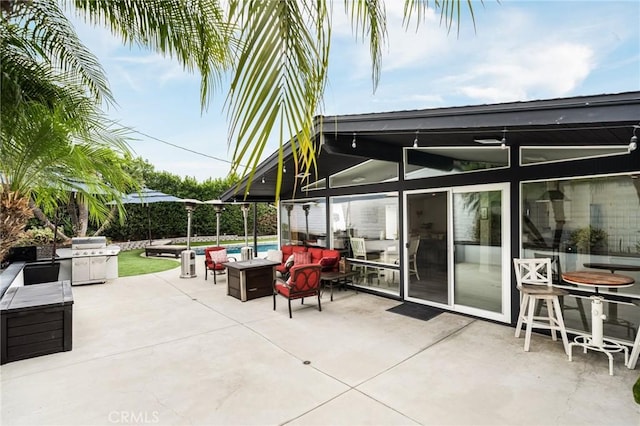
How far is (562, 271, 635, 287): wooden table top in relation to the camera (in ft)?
11.0

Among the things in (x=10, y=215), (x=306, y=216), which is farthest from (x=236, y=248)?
(x=10, y=215)

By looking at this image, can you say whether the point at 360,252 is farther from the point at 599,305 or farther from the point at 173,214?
the point at 173,214

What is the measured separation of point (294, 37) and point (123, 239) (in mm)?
16580

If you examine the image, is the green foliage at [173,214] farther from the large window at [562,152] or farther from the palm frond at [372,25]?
the palm frond at [372,25]

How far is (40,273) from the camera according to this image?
7.32m

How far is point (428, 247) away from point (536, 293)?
216 centimetres

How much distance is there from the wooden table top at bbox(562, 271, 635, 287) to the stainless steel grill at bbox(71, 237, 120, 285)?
949 centimetres

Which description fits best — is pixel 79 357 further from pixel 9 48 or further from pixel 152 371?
pixel 9 48

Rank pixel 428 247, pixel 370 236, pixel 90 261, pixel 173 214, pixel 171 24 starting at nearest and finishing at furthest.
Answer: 1. pixel 171 24
2. pixel 428 247
3. pixel 370 236
4. pixel 90 261
5. pixel 173 214

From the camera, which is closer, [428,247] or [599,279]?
[599,279]

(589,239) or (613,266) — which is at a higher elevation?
(589,239)

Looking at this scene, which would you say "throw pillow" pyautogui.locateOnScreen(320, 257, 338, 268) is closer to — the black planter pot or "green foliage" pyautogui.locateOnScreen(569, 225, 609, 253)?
"green foliage" pyautogui.locateOnScreen(569, 225, 609, 253)

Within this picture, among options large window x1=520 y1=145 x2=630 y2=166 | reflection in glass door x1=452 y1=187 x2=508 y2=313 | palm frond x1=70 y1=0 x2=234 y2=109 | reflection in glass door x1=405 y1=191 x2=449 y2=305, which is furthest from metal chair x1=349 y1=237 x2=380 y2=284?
palm frond x1=70 y1=0 x2=234 y2=109

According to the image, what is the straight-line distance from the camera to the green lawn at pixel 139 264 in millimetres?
9578
